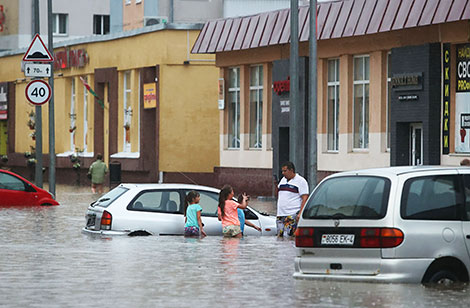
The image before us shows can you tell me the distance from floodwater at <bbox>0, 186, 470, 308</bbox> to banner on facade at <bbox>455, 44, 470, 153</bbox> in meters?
12.1

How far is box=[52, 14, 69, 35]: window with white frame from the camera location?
83.8 metres

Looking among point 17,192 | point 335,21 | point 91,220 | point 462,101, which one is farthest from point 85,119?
point 91,220

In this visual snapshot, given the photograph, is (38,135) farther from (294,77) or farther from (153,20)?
(153,20)

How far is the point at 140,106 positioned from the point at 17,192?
18.8 meters

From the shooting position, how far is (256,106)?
4509 centimetres

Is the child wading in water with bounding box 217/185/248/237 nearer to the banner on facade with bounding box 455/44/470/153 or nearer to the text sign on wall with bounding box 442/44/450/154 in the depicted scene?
the banner on facade with bounding box 455/44/470/153

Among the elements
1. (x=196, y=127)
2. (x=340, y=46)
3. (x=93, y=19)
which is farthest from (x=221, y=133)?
(x=93, y=19)

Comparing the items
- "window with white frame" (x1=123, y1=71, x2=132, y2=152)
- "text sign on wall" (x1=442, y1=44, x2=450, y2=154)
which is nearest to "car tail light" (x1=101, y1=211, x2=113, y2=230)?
"text sign on wall" (x1=442, y1=44, x2=450, y2=154)

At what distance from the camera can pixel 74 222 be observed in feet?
93.9

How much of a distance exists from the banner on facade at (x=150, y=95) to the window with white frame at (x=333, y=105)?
11.8 m

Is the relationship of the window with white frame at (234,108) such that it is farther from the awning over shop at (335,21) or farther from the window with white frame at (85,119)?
the window with white frame at (85,119)

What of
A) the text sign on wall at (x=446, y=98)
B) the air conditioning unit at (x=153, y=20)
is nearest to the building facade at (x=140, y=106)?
the air conditioning unit at (x=153, y=20)

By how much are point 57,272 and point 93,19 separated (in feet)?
224

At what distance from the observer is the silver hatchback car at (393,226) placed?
45.1ft
